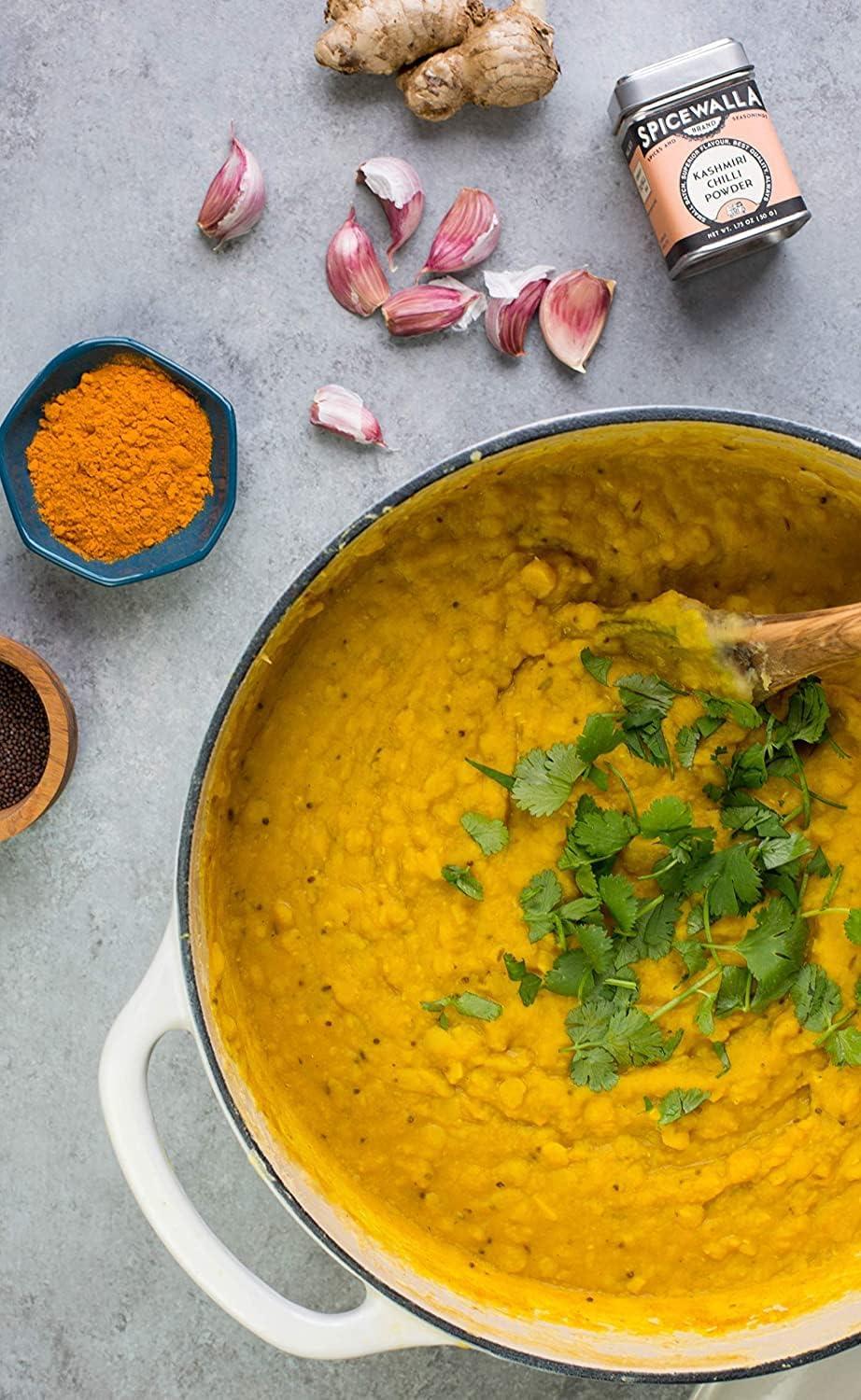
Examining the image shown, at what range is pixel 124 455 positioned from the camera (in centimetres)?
169

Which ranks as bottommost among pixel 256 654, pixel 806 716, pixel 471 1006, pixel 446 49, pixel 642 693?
pixel 471 1006

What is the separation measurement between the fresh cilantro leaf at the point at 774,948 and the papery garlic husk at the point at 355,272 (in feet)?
3.09

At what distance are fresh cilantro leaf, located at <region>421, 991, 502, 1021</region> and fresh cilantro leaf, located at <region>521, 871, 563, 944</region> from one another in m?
0.10

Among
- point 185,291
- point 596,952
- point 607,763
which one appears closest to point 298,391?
point 185,291

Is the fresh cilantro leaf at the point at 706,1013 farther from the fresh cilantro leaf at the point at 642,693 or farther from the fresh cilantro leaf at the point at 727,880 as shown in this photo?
the fresh cilantro leaf at the point at 642,693

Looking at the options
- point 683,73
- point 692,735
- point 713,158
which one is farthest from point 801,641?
point 683,73

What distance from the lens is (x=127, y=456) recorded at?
1.69 m

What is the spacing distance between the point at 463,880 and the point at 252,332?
0.78 meters

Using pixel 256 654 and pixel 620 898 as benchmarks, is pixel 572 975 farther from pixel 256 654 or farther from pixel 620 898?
pixel 256 654

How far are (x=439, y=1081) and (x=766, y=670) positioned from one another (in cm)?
65

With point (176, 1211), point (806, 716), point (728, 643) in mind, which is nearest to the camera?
point (176, 1211)

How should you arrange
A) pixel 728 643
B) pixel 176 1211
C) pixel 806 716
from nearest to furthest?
pixel 176 1211, pixel 728 643, pixel 806 716

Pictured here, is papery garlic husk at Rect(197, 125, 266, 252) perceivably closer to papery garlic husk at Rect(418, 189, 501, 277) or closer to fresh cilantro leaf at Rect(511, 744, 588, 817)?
papery garlic husk at Rect(418, 189, 501, 277)

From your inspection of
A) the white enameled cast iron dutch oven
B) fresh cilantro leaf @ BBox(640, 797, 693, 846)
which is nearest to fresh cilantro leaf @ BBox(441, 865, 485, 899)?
fresh cilantro leaf @ BBox(640, 797, 693, 846)
